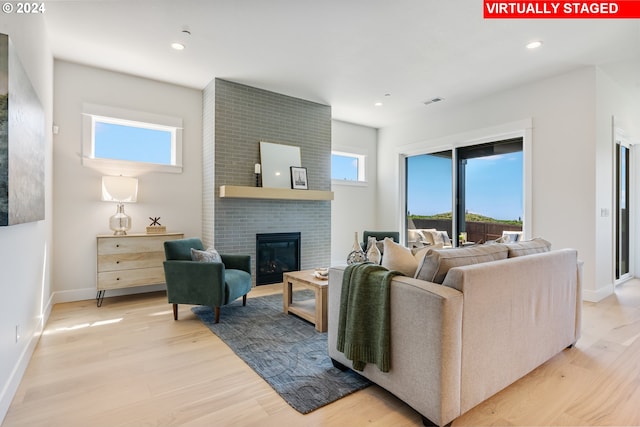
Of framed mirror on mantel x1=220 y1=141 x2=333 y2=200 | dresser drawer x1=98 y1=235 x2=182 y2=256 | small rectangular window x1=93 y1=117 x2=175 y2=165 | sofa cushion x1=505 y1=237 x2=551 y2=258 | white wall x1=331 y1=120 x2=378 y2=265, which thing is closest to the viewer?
sofa cushion x1=505 y1=237 x2=551 y2=258

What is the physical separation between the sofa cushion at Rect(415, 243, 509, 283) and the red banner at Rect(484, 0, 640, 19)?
2222 mm

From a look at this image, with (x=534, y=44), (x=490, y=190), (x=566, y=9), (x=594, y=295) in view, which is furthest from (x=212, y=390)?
(x=490, y=190)

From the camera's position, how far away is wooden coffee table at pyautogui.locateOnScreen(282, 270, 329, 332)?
9.64 feet

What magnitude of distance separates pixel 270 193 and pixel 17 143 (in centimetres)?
297

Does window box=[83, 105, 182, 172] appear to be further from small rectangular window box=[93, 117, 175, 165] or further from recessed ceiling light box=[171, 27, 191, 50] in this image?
recessed ceiling light box=[171, 27, 191, 50]

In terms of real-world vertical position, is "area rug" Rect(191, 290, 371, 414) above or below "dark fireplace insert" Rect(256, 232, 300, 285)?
below

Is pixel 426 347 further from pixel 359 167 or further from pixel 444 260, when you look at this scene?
pixel 359 167

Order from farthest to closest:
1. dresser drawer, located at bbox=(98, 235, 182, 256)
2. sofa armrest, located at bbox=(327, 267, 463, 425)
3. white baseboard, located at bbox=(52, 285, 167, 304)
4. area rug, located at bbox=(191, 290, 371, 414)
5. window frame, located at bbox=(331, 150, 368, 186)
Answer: window frame, located at bbox=(331, 150, 368, 186) → white baseboard, located at bbox=(52, 285, 167, 304) → dresser drawer, located at bbox=(98, 235, 182, 256) → area rug, located at bbox=(191, 290, 371, 414) → sofa armrest, located at bbox=(327, 267, 463, 425)

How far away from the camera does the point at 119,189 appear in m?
3.80

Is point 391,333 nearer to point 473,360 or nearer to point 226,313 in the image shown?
point 473,360

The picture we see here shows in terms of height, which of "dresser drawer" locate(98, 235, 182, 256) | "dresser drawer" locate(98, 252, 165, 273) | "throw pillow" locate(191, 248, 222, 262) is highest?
"dresser drawer" locate(98, 235, 182, 256)

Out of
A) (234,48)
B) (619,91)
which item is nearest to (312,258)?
(234,48)

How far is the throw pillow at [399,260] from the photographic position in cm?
201

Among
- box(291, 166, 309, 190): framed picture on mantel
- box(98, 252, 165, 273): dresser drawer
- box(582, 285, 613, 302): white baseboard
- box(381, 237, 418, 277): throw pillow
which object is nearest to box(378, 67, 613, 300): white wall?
box(582, 285, 613, 302): white baseboard
